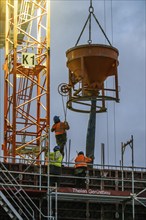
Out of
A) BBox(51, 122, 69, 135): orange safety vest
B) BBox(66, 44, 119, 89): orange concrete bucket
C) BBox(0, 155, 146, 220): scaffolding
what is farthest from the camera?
BBox(66, 44, 119, 89): orange concrete bucket

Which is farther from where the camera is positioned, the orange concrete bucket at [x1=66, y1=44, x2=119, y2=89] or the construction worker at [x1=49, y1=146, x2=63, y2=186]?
the orange concrete bucket at [x1=66, y1=44, x2=119, y2=89]

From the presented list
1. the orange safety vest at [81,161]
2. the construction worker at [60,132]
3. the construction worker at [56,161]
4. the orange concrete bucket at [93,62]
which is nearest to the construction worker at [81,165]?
the orange safety vest at [81,161]

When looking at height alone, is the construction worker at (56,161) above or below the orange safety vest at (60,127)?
below

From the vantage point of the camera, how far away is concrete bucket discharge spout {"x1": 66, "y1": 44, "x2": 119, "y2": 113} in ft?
126

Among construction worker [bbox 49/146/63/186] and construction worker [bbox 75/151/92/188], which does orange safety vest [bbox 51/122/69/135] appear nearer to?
construction worker [bbox 75/151/92/188]

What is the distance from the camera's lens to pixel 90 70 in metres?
39.0

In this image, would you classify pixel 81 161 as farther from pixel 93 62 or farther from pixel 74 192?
pixel 93 62

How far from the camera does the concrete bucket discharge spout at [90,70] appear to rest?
38438 mm

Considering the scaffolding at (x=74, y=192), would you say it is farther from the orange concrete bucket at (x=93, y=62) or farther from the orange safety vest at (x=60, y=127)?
the orange concrete bucket at (x=93, y=62)

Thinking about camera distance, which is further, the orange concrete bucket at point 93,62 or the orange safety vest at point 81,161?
the orange concrete bucket at point 93,62

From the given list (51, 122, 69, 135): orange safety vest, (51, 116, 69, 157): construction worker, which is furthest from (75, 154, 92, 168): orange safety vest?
(51, 122, 69, 135): orange safety vest

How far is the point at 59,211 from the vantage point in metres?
34.8

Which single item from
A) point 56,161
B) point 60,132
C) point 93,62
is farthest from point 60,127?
point 93,62

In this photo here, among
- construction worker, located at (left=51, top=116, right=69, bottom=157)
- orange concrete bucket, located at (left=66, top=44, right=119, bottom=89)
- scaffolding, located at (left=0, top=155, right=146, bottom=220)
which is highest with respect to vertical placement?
orange concrete bucket, located at (left=66, top=44, right=119, bottom=89)
